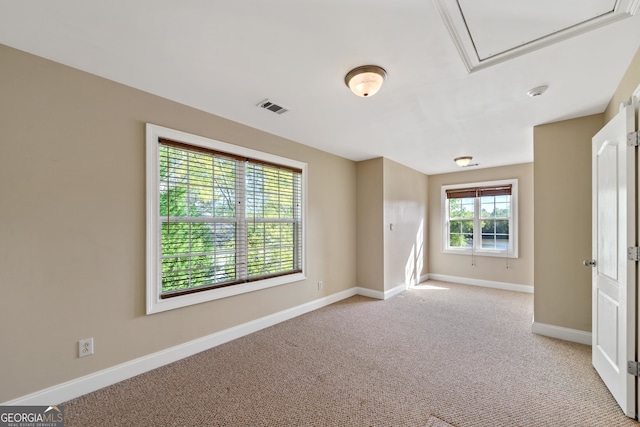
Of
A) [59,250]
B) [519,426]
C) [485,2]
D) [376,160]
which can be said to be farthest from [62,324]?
[376,160]

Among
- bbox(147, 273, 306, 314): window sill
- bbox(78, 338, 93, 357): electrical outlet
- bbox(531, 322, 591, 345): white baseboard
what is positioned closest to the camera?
bbox(78, 338, 93, 357): electrical outlet

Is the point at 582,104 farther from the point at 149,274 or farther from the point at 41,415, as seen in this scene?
the point at 41,415

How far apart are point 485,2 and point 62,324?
3472 mm

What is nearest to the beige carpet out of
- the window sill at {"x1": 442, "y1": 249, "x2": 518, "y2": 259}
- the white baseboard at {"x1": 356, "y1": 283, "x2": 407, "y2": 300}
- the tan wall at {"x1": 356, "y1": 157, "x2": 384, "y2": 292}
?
the white baseboard at {"x1": 356, "y1": 283, "x2": 407, "y2": 300}

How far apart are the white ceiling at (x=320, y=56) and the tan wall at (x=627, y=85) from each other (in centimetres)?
5

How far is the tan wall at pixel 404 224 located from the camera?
4809 mm

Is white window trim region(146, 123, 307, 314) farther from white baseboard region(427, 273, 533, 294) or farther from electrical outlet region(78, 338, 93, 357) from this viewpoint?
white baseboard region(427, 273, 533, 294)

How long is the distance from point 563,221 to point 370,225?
101 inches

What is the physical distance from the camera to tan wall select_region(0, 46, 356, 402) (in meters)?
1.83

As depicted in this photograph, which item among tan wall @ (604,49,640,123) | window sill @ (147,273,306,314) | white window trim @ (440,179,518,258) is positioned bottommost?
window sill @ (147,273,306,314)

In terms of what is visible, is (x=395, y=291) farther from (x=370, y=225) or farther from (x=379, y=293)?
(x=370, y=225)

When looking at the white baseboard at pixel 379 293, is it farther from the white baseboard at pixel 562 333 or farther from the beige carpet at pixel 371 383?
the white baseboard at pixel 562 333

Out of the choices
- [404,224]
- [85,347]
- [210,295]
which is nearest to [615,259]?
[404,224]

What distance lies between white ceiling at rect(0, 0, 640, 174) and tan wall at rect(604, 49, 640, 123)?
0.05 meters
